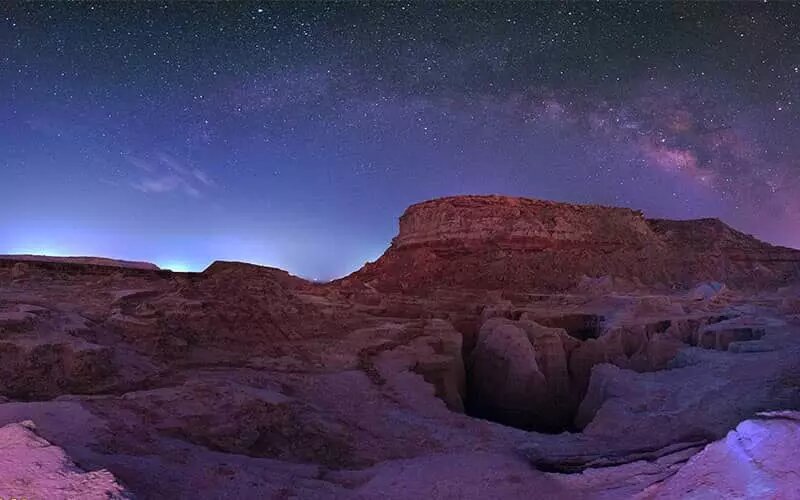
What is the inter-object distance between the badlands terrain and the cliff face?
901cm

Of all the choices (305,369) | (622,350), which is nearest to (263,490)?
(305,369)

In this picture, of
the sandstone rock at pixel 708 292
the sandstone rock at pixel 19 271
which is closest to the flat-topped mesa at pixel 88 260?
the sandstone rock at pixel 19 271

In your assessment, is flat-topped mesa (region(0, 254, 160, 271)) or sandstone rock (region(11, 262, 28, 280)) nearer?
sandstone rock (region(11, 262, 28, 280))

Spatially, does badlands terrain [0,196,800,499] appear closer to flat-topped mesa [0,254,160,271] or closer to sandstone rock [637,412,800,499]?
sandstone rock [637,412,800,499]

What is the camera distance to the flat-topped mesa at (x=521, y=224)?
35.8m

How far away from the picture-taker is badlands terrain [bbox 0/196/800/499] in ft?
15.5

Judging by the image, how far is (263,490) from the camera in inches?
199

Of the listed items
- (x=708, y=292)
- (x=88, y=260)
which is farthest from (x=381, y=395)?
(x=88, y=260)

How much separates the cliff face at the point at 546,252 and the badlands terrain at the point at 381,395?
355 inches

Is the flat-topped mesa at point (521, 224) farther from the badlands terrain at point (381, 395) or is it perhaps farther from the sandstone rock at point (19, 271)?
the sandstone rock at point (19, 271)

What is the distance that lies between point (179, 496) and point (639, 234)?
3957 cm

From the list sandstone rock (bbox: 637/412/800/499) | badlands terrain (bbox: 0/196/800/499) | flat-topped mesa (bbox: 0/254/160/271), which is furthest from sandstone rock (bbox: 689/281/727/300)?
flat-topped mesa (bbox: 0/254/160/271)

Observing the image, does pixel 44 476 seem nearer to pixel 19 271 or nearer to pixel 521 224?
pixel 19 271

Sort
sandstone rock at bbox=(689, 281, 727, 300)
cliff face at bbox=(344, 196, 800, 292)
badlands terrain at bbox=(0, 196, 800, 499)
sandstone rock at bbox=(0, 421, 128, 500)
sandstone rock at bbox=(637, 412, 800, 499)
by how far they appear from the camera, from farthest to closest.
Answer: cliff face at bbox=(344, 196, 800, 292), sandstone rock at bbox=(689, 281, 727, 300), badlands terrain at bbox=(0, 196, 800, 499), sandstone rock at bbox=(637, 412, 800, 499), sandstone rock at bbox=(0, 421, 128, 500)
